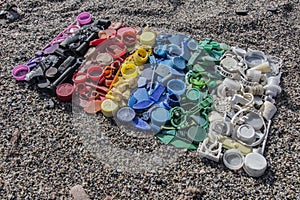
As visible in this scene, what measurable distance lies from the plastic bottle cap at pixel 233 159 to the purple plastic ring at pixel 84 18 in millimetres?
2700

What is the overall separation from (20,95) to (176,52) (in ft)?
6.32

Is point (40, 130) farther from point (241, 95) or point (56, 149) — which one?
point (241, 95)

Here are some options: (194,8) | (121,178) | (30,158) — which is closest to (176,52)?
(194,8)

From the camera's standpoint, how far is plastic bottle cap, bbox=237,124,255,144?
12.3 ft

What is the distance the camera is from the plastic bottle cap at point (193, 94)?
4.09 metres

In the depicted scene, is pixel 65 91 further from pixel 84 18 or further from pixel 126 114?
pixel 84 18

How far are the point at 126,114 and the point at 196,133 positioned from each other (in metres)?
0.78

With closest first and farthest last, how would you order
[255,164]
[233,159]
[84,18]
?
1. [255,164]
2. [233,159]
3. [84,18]

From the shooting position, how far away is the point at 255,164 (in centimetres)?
353

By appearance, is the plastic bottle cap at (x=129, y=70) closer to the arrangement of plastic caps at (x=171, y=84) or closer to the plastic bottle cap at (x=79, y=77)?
the arrangement of plastic caps at (x=171, y=84)

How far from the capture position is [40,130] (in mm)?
3971

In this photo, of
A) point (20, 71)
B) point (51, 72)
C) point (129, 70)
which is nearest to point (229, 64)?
point (129, 70)

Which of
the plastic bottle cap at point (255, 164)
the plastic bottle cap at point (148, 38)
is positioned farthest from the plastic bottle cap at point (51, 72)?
the plastic bottle cap at point (255, 164)

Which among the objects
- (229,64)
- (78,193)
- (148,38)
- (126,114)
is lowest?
(78,193)
